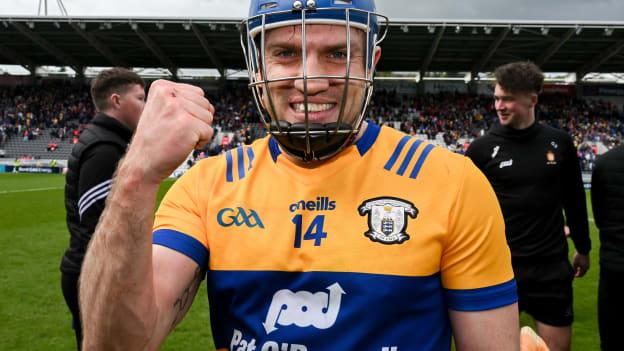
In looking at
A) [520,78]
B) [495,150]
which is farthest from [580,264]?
[520,78]

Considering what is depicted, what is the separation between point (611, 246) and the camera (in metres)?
3.59

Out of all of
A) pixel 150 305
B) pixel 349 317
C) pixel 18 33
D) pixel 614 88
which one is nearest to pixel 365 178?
pixel 349 317

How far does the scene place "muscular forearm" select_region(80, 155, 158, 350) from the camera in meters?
1.19

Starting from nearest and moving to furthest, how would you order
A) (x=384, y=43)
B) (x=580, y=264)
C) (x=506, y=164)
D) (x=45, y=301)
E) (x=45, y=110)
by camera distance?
(x=506, y=164), (x=580, y=264), (x=45, y=301), (x=384, y=43), (x=45, y=110)

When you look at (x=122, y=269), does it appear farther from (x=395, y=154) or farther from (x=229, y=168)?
(x=395, y=154)

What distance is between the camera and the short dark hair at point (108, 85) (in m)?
3.75

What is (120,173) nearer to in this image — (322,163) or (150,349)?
(150,349)

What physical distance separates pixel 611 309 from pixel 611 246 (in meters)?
0.44

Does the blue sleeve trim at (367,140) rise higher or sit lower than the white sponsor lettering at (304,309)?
higher

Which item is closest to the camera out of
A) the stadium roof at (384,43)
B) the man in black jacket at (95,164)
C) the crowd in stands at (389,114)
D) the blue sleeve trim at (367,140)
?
the blue sleeve trim at (367,140)

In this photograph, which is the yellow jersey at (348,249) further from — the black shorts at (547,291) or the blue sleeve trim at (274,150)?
the black shorts at (547,291)

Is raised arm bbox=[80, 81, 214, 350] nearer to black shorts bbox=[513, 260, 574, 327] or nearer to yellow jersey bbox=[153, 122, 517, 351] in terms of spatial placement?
yellow jersey bbox=[153, 122, 517, 351]

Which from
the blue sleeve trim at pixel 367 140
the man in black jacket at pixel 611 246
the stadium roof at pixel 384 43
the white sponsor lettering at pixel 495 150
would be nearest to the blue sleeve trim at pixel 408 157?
the blue sleeve trim at pixel 367 140

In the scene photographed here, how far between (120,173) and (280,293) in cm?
55
